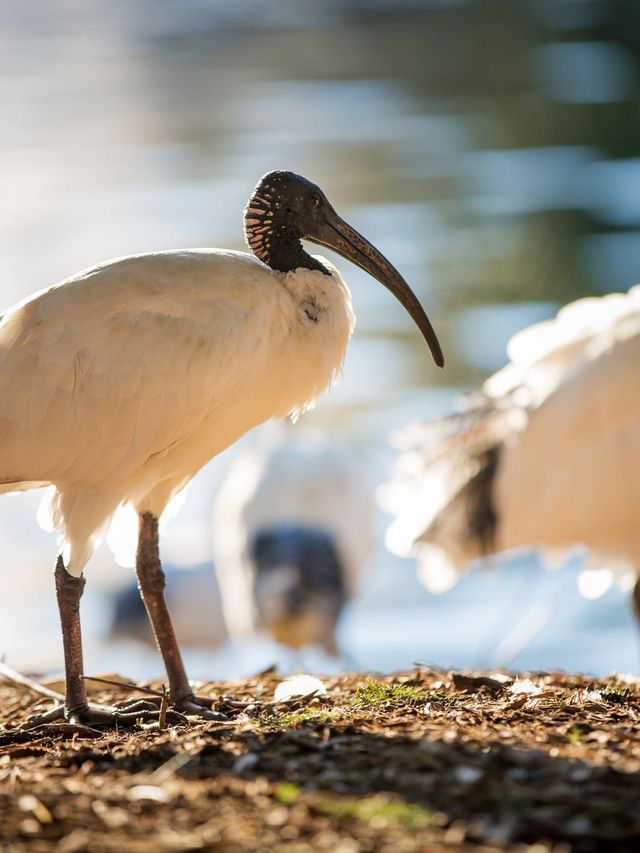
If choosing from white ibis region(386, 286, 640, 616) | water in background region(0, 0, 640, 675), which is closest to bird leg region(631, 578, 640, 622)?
white ibis region(386, 286, 640, 616)

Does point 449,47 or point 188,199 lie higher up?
point 449,47

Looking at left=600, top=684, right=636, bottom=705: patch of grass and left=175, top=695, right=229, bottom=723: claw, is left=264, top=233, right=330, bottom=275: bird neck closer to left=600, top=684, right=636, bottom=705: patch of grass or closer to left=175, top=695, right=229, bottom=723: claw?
left=175, top=695, right=229, bottom=723: claw

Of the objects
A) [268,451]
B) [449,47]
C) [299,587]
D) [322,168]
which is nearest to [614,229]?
[322,168]

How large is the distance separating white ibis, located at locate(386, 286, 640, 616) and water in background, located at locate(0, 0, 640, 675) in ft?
5.42

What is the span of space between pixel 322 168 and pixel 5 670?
18673 mm

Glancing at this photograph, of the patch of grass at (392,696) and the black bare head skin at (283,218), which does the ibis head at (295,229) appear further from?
the patch of grass at (392,696)

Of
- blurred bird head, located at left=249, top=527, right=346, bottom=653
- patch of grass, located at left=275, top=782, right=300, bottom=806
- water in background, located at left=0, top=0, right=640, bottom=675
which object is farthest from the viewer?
water in background, located at left=0, top=0, right=640, bottom=675

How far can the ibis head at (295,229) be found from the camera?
6.19m

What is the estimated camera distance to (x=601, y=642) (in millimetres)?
10820

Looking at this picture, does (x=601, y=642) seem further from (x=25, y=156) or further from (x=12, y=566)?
(x=25, y=156)

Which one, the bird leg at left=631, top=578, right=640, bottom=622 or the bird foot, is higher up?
the bird foot

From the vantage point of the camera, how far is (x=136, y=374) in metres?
5.71

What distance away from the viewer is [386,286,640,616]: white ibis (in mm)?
8180

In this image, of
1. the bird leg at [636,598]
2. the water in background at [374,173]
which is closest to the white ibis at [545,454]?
the bird leg at [636,598]
